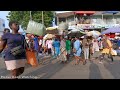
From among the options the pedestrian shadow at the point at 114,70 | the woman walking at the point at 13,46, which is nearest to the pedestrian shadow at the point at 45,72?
the pedestrian shadow at the point at 114,70

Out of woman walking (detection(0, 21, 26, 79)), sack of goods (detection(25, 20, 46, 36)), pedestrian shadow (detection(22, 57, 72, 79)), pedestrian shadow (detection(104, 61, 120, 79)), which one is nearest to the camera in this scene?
woman walking (detection(0, 21, 26, 79))

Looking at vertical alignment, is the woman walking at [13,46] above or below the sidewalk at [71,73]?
above

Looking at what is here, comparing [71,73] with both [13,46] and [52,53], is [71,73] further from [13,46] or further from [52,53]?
[52,53]

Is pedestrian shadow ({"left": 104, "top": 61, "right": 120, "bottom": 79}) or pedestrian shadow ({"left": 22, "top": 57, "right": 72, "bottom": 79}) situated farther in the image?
pedestrian shadow ({"left": 104, "top": 61, "right": 120, "bottom": 79})

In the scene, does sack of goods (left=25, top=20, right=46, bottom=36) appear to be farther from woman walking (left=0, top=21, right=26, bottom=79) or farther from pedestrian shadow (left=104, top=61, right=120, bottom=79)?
woman walking (left=0, top=21, right=26, bottom=79)

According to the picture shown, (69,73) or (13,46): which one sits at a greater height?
(13,46)

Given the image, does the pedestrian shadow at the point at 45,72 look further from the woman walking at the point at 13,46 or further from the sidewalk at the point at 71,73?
the woman walking at the point at 13,46

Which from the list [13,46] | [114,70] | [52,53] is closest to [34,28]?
[114,70]

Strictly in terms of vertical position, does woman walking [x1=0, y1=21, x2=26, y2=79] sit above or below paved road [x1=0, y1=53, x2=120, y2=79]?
above

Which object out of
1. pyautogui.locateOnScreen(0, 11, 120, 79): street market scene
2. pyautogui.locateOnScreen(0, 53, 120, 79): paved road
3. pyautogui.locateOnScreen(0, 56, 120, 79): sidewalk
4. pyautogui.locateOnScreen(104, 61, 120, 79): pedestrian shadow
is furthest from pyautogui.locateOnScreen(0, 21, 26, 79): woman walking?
pyautogui.locateOnScreen(104, 61, 120, 79): pedestrian shadow

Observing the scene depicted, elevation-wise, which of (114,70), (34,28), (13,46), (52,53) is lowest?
(52,53)
